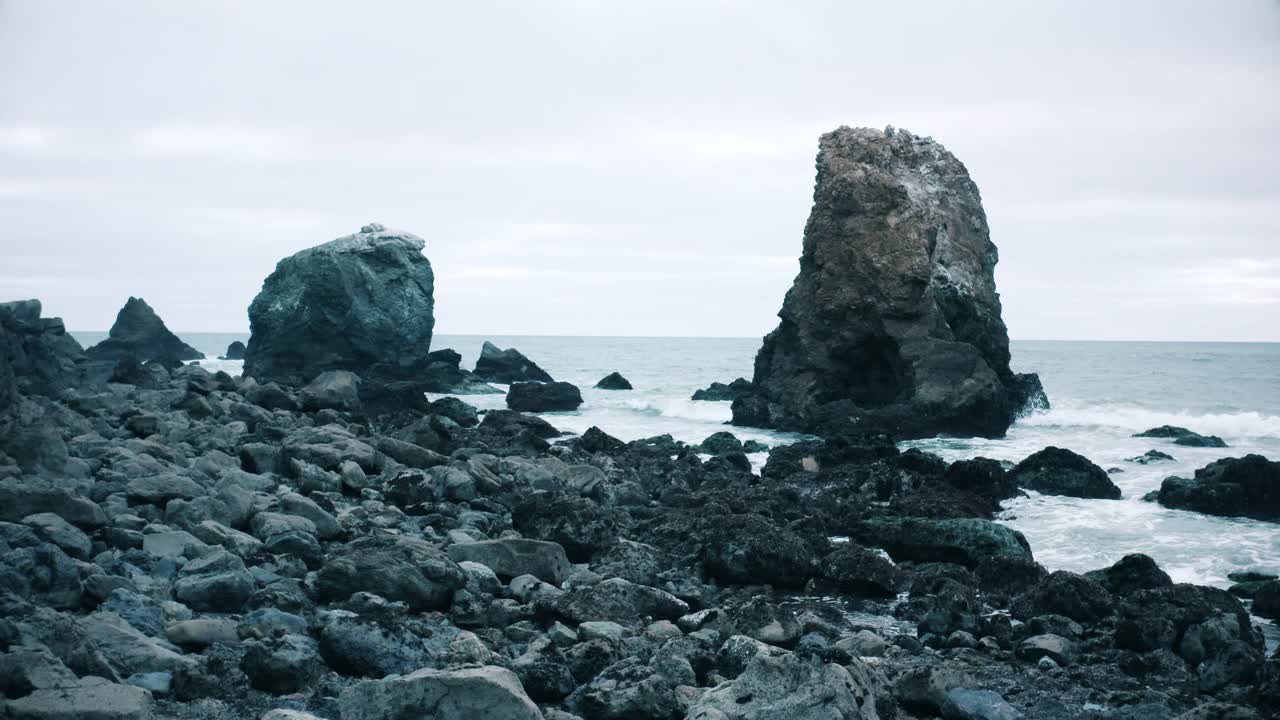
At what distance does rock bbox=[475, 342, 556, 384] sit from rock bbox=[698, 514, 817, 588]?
125 ft

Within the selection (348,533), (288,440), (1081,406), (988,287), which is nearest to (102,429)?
(288,440)

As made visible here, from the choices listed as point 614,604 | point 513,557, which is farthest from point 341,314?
point 614,604

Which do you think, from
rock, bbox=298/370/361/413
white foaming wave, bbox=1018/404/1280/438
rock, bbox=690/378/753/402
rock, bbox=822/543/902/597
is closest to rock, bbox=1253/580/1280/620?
rock, bbox=822/543/902/597

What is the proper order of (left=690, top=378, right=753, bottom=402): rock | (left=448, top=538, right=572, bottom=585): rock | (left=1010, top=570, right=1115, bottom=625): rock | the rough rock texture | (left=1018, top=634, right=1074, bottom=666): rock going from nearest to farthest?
1. (left=1018, top=634, right=1074, bottom=666): rock
2. (left=448, top=538, right=572, bottom=585): rock
3. (left=1010, top=570, right=1115, bottom=625): rock
4. the rough rock texture
5. (left=690, top=378, right=753, bottom=402): rock

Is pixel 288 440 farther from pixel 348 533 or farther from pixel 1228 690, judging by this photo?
pixel 1228 690

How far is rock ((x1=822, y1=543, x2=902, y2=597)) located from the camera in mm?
9984

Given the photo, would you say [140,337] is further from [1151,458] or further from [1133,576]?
[1133,576]

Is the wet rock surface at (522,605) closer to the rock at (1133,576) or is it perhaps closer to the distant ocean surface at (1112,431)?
the rock at (1133,576)

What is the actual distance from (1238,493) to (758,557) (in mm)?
8780

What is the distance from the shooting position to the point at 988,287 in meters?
30.0

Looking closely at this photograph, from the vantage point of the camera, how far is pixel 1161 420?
32000 mm

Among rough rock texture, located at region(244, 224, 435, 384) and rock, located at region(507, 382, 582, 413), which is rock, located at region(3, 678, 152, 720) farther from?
rough rock texture, located at region(244, 224, 435, 384)

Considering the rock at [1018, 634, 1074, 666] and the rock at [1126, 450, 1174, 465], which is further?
the rock at [1126, 450, 1174, 465]

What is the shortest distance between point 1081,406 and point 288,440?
1201 inches
